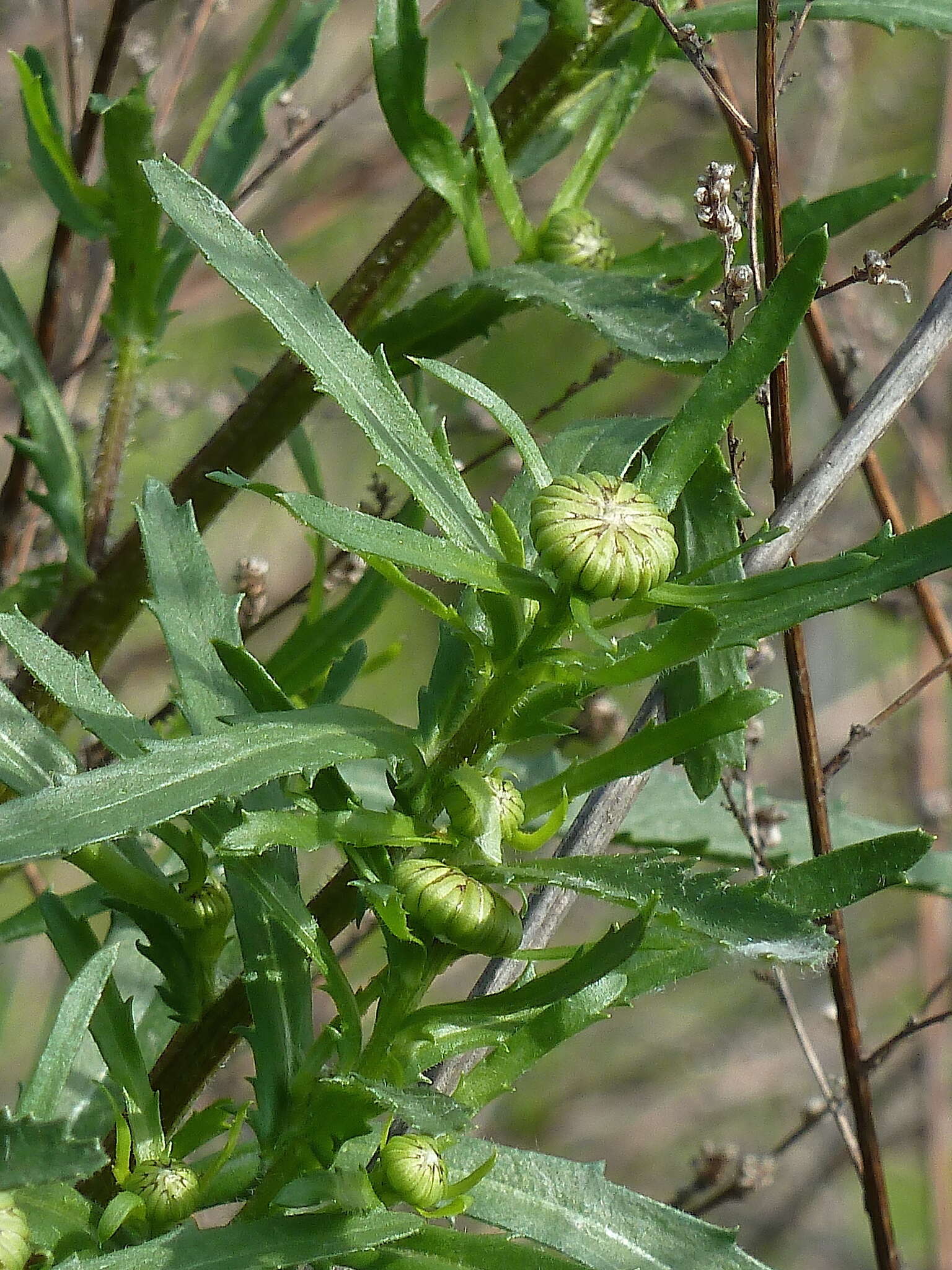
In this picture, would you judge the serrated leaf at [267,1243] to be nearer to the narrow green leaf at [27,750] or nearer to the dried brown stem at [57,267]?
the narrow green leaf at [27,750]

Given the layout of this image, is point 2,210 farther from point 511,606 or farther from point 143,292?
point 511,606

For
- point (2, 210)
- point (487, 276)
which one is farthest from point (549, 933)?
point (2, 210)

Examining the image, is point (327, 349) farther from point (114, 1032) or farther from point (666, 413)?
point (666, 413)

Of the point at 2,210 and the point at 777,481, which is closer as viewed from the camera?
the point at 777,481

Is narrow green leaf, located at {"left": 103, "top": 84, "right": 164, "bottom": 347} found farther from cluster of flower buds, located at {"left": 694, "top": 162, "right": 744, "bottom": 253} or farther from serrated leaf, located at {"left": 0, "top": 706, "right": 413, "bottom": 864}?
serrated leaf, located at {"left": 0, "top": 706, "right": 413, "bottom": 864}

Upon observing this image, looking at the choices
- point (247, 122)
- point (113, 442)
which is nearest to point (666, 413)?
point (247, 122)

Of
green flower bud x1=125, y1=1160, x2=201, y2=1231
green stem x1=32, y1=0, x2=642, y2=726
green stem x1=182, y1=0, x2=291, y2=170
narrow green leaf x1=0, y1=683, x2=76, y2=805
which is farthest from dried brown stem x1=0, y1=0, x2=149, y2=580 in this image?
green flower bud x1=125, y1=1160, x2=201, y2=1231
